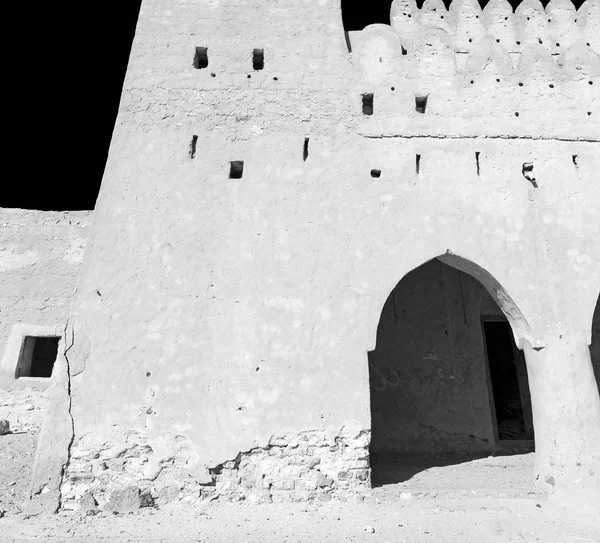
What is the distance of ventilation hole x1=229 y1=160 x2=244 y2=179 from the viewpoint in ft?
21.4

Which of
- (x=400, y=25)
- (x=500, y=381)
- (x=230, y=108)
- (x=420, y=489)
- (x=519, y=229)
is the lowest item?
(x=420, y=489)

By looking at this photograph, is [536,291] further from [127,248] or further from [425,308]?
[127,248]

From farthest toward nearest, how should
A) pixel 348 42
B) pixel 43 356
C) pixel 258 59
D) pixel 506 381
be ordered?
1. pixel 506 381
2. pixel 43 356
3. pixel 348 42
4. pixel 258 59

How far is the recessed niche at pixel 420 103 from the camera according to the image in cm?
690

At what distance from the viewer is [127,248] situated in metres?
5.95

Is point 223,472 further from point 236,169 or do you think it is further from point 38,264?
point 38,264

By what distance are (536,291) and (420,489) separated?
263 cm

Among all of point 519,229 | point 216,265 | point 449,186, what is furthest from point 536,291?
point 216,265

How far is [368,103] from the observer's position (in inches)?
275

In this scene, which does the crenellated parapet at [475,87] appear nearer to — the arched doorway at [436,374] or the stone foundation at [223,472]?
the arched doorway at [436,374]

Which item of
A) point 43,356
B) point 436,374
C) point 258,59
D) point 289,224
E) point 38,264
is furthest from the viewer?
point 43,356

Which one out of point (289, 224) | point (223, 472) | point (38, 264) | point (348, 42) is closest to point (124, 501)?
point (223, 472)

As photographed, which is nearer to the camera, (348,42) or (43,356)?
(348,42)

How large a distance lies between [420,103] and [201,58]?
3.08m
